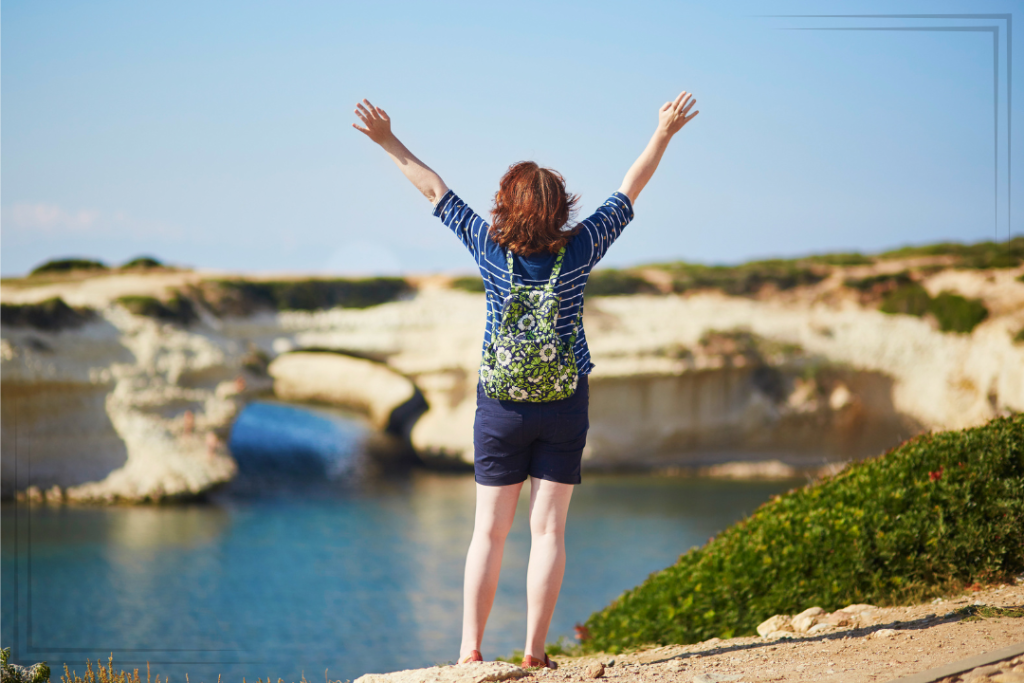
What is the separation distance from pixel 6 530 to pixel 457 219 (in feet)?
36.5

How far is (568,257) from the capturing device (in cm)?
208

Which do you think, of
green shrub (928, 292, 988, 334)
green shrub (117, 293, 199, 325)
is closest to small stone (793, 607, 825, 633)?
green shrub (117, 293, 199, 325)

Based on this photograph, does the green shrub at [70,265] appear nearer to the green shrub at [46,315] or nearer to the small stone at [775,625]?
the green shrub at [46,315]

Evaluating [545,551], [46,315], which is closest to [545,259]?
[545,551]

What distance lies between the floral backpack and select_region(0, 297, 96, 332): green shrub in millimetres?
11768

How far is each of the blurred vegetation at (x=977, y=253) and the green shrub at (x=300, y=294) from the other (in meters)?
12.2

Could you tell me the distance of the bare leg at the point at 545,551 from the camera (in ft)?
7.04

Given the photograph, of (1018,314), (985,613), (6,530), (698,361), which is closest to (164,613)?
(6,530)

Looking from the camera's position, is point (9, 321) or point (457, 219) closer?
point (457, 219)

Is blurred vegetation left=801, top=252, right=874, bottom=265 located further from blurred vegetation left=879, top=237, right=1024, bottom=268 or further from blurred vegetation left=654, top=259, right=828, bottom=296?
blurred vegetation left=654, top=259, right=828, bottom=296

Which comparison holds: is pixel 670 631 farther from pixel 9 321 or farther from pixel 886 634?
pixel 9 321

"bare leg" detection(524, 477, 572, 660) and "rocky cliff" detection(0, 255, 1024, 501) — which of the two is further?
"rocky cliff" detection(0, 255, 1024, 501)

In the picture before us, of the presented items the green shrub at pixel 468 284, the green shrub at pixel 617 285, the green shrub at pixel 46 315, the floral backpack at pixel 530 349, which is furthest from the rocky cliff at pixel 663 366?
the floral backpack at pixel 530 349

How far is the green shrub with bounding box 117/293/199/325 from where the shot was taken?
12.6 metres
